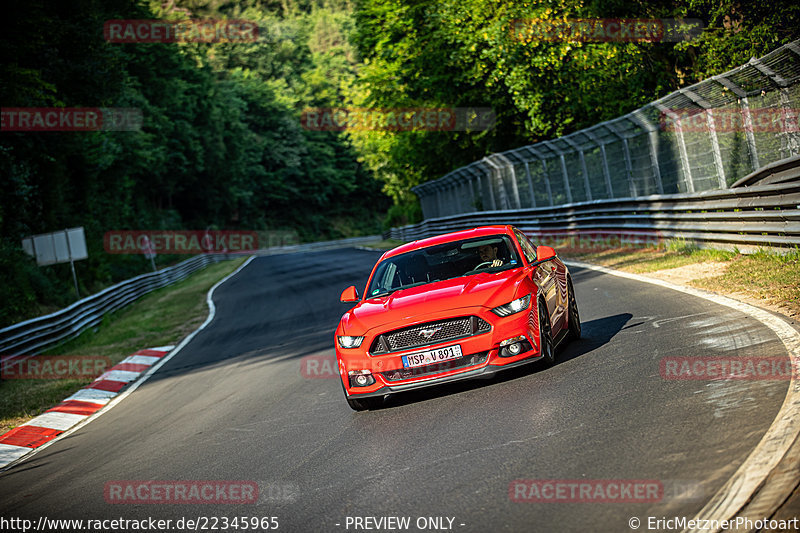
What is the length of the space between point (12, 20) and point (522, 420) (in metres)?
25.0

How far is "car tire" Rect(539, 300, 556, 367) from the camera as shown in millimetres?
7379

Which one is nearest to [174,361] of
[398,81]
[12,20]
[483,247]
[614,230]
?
[483,247]

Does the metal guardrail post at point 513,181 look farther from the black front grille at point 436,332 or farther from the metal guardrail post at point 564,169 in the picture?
the black front grille at point 436,332

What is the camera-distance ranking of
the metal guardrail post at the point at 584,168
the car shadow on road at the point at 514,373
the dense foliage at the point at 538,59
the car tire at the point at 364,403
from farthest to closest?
the metal guardrail post at the point at 584,168, the dense foliage at the point at 538,59, the car shadow on road at the point at 514,373, the car tire at the point at 364,403

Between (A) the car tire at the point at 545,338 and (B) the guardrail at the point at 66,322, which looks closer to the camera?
(A) the car tire at the point at 545,338

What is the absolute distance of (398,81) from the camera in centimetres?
3634

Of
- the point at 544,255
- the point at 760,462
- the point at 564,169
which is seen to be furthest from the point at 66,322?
the point at 760,462

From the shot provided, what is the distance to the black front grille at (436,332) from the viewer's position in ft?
23.2

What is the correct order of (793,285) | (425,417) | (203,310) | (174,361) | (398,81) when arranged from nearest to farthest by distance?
(425,417)
(793,285)
(174,361)
(203,310)
(398,81)

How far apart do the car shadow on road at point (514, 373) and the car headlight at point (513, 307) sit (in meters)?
0.51

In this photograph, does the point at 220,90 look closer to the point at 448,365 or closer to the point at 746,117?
the point at 746,117

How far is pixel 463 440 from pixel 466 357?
1.24 metres

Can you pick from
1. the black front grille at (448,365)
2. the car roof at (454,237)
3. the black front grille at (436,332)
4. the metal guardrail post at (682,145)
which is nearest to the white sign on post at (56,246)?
the metal guardrail post at (682,145)

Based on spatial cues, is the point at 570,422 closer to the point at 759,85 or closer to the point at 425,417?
the point at 425,417
